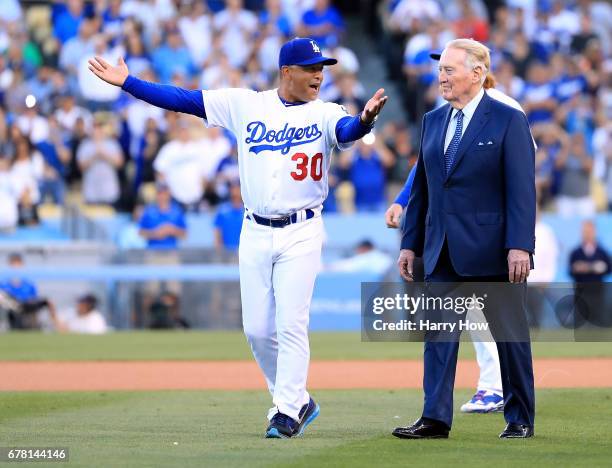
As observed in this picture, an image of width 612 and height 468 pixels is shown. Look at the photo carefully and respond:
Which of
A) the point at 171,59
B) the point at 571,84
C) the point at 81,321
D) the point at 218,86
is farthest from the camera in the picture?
the point at 571,84

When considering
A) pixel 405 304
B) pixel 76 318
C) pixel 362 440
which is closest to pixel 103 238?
pixel 76 318

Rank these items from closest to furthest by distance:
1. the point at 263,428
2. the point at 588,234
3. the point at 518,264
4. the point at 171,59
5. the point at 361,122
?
the point at 518,264, the point at 361,122, the point at 263,428, the point at 588,234, the point at 171,59

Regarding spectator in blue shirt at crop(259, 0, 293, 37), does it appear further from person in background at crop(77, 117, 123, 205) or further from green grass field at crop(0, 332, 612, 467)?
green grass field at crop(0, 332, 612, 467)

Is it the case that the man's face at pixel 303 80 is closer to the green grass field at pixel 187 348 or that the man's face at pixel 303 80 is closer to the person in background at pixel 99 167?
the green grass field at pixel 187 348

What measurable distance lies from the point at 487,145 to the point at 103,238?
12335 millimetres

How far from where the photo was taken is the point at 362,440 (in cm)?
736

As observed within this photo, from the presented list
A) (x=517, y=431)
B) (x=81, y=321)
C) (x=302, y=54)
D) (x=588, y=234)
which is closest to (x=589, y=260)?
→ (x=588, y=234)

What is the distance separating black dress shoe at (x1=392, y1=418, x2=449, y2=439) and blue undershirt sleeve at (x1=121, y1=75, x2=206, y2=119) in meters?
2.24

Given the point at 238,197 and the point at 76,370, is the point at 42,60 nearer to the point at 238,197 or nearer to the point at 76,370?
the point at 238,197

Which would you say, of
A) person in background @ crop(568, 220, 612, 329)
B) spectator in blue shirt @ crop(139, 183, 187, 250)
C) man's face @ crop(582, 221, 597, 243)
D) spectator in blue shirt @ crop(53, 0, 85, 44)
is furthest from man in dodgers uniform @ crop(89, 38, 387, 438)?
spectator in blue shirt @ crop(53, 0, 85, 44)

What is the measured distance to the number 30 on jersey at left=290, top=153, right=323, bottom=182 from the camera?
759 centimetres

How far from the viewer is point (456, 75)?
7383mm

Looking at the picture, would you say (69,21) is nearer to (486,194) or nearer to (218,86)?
(218,86)

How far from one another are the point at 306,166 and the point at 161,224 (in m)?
11.0
